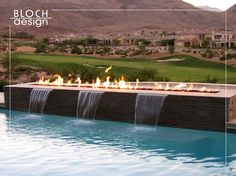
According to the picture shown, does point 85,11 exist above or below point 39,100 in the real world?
above

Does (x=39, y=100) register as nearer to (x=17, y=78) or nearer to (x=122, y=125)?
(x=122, y=125)

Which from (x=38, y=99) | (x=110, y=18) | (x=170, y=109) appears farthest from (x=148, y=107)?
(x=110, y=18)

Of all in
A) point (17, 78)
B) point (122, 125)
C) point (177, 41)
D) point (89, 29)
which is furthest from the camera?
point (89, 29)

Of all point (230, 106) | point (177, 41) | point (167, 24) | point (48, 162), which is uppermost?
point (167, 24)

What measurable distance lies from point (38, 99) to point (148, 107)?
472 centimetres

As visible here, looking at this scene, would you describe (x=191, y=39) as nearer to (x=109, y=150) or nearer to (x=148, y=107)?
(x=148, y=107)

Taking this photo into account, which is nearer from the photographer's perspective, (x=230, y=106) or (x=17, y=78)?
(x=230, y=106)

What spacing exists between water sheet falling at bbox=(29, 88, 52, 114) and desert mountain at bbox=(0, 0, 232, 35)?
64.1 meters

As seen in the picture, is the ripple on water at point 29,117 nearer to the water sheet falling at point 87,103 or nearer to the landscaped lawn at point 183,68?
the water sheet falling at point 87,103

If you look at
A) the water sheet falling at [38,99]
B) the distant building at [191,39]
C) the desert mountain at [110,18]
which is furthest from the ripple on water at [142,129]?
the desert mountain at [110,18]

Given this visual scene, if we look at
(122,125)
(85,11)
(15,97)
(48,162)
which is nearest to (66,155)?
(48,162)

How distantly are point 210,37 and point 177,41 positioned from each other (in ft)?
32.3

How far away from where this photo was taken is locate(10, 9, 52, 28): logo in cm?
8306

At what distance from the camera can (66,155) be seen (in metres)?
10.3
